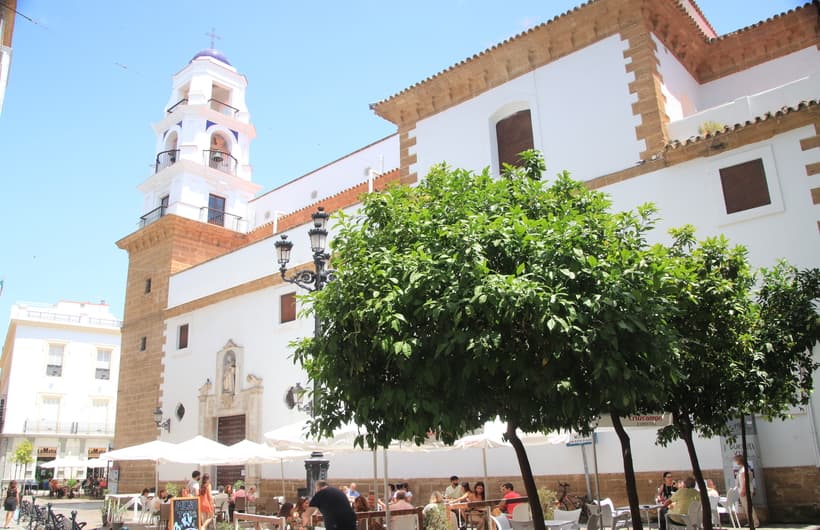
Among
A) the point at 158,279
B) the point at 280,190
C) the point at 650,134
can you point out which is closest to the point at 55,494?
the point at 158,279

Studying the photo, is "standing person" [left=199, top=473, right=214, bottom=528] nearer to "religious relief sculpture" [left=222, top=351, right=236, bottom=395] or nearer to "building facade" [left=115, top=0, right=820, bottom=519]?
"building facade" [left=115, top=0, right=820, bottom=519]

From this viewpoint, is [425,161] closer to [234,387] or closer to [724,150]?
[724,150]

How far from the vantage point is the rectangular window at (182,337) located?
23812 millimetres

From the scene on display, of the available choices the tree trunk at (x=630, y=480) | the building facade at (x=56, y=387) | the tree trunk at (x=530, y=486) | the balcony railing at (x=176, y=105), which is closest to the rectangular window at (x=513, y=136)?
the tree trunk at (x=630, y=480)

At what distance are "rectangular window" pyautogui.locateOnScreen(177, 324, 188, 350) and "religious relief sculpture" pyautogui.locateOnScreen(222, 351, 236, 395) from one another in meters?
2.88

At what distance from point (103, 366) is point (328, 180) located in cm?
2542

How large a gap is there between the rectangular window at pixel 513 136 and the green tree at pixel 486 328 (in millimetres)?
9075

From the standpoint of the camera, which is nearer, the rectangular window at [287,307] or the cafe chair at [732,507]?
the cafe chair at [732,507]

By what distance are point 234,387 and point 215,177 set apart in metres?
9.80

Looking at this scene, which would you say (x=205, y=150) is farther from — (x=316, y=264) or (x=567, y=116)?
(x=316, y=264)

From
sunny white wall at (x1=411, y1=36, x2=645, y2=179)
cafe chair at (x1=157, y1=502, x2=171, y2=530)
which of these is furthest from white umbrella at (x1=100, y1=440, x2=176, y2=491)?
sunny white wall at (x1=411, y1=36, x2=645, y2=179)

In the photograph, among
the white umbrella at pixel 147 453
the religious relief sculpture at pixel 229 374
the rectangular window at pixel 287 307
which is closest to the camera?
the white umbrella at pixel 147 453

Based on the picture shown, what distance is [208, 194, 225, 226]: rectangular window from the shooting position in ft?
88.6

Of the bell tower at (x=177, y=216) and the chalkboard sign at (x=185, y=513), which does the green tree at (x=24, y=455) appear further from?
the chalkboard sign at (x=185, y=513)
